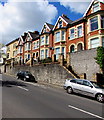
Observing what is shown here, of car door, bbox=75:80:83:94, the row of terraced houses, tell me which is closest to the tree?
the row of terraced houses

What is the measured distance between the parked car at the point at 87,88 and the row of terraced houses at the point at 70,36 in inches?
363

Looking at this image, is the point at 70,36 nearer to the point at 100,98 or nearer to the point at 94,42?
the point at 94,42

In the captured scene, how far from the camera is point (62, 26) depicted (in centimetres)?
2889

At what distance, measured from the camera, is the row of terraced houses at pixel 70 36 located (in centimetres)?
2156

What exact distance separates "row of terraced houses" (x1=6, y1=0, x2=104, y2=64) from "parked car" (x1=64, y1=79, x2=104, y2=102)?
30.2 ft

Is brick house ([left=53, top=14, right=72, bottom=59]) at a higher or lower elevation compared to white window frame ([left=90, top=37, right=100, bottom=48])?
higher

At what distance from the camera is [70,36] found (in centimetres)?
2697

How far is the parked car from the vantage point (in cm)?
1191

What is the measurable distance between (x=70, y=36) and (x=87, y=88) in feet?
52.0

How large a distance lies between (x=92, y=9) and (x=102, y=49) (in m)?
8.90

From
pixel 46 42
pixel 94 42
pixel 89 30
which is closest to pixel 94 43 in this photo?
pixel 94 42

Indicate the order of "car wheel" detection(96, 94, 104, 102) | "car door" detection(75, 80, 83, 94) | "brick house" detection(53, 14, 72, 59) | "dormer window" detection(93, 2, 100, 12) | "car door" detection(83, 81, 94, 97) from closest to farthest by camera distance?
"car wheel" detection(96, 94, 104, 102)
"car door" detection(83, 81, 94, 97)
"car door" detection(75, 80, 83, 94)
"dormer window" detection(93, 2, 100, 12)
"brick house" detection(53, 14, 72, 59)

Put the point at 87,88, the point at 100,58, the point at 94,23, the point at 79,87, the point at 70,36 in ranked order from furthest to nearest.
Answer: the point at 70,36
the point at 94,23
the point at 100,58
the point at 79,87
the point at 87,88

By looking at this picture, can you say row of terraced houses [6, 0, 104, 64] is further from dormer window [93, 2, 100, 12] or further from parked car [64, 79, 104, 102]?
parked car [64, 79, 104, 102]
